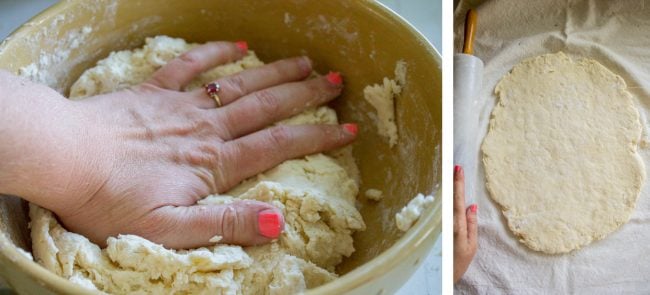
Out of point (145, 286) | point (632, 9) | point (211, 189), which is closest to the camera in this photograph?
point (145, 286)

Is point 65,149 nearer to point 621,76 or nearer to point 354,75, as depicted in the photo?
point 354,75

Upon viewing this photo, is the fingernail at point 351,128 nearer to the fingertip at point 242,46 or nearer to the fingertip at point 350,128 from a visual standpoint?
the fingertip at point 350,128

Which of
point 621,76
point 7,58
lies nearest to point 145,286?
point 7,58

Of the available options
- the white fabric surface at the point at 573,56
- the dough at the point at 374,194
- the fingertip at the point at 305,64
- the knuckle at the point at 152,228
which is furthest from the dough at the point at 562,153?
the knuckle at the point at 152,228

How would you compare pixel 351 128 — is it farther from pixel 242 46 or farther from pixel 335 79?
pixel 242 46

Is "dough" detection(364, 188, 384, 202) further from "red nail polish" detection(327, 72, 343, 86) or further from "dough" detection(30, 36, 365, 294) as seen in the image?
"red nail polish" detection(327, 72, 343, 86)

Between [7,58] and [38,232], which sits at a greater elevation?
[7,58]

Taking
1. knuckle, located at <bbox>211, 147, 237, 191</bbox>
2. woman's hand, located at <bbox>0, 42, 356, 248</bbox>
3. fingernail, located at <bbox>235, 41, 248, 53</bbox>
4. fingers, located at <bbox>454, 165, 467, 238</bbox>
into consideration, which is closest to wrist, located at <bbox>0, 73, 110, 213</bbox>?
woman's hand, located at <bbox>0, 42, 356, 248</bbox>
